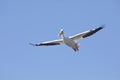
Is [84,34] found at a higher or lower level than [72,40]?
higher

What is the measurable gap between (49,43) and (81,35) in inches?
218

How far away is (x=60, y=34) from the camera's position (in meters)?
30.9

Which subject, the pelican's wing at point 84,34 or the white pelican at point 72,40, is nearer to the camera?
the white pelican at point 72,40

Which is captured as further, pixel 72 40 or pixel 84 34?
pixel 84 34

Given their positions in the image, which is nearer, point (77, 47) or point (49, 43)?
point (77, 47)

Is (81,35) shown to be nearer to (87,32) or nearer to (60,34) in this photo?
(87,32)

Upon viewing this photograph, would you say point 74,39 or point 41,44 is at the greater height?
point 41,44

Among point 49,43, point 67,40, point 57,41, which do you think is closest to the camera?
point 67,40

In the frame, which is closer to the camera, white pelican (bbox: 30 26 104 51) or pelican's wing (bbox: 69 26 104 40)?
white pelican (bbox: 30 26 104 51)

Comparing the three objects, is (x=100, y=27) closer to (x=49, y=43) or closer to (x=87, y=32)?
(x=87, y=32)

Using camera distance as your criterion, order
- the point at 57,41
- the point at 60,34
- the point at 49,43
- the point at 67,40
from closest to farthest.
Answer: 1. the point at 67,40
2. the point at 60,34
3. the point at 57,41
4. the point at 49,43

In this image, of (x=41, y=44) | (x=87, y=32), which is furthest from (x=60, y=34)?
(x=41, y=44)

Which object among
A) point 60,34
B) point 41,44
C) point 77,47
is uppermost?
point 41,44

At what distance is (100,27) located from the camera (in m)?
33.9
